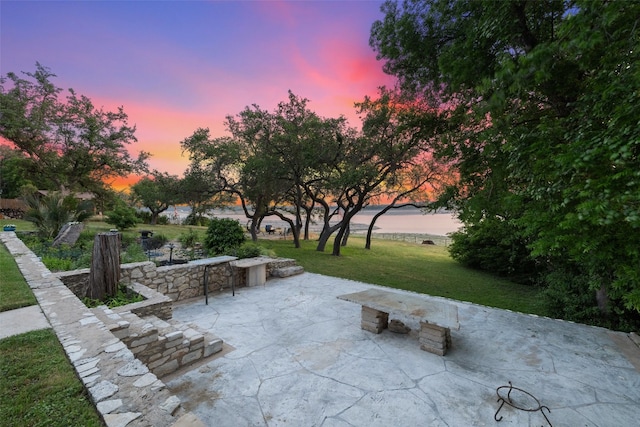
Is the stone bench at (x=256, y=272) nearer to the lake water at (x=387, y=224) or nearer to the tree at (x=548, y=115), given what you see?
the tree at (x=548, y=115)

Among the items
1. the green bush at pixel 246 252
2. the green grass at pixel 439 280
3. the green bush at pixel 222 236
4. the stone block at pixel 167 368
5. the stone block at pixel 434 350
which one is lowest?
the green grass at pixel 439 280

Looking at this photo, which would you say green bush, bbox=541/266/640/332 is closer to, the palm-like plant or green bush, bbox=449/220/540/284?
green bush, bbox=449/220/540/284

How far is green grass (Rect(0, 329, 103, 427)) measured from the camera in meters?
1.67

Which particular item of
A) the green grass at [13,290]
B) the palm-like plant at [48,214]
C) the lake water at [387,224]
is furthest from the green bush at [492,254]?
the palm-like plant at [48,214]

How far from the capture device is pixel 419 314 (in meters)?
Answer: 3.79

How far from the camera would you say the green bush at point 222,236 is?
9047 millimetres

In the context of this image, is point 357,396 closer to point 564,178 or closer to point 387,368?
point 387,368

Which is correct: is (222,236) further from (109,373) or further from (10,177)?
(10,177)

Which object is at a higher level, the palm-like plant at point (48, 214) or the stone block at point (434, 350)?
the palm-like plant at point (48, 214)

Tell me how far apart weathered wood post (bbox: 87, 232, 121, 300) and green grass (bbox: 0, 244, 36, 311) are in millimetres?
719

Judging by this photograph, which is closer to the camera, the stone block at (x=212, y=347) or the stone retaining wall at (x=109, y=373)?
the stone retaining wall at (x=109, y=373)

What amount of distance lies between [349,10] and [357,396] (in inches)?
334

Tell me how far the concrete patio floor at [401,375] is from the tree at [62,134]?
18.1 meters

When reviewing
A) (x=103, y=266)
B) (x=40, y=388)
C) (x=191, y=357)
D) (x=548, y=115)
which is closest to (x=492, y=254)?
(x=548, y=115)
